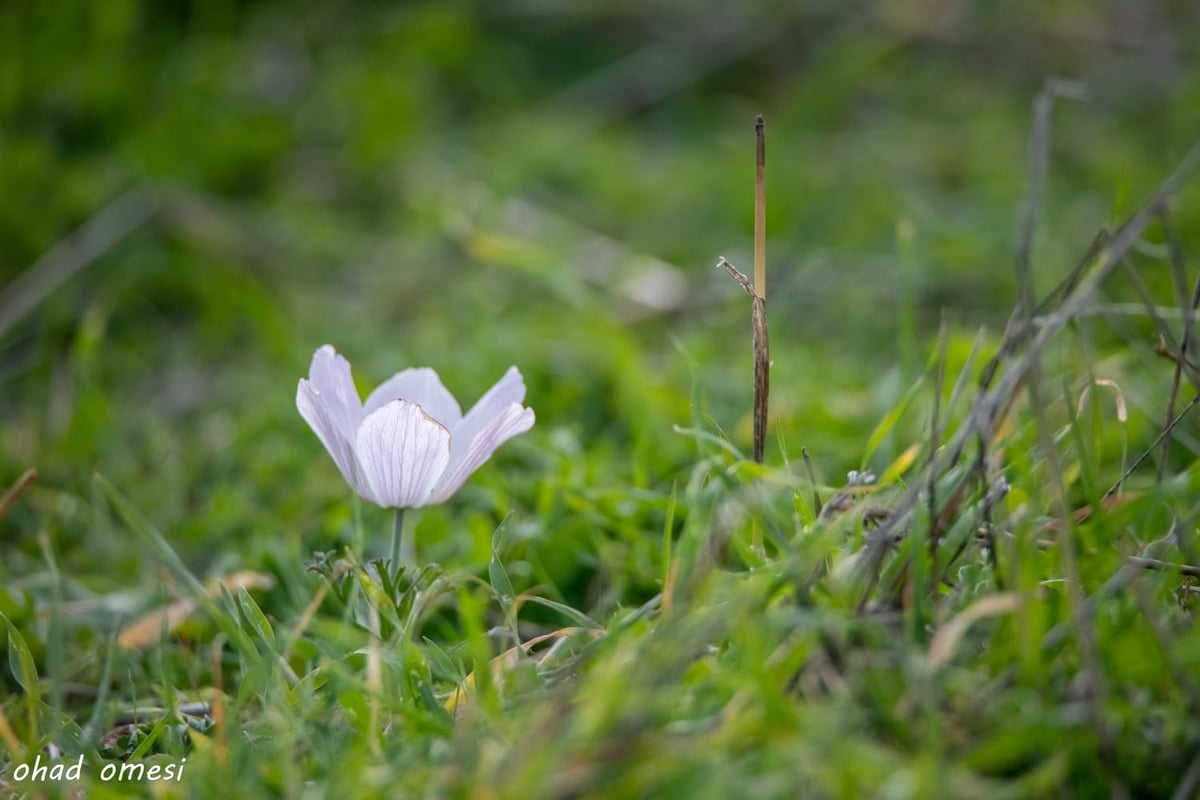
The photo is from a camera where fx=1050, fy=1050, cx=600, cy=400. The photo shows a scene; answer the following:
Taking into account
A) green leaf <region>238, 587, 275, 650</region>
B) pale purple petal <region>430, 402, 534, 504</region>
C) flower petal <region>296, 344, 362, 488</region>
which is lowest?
green leaf <region>238, 587, 275, 650</region>

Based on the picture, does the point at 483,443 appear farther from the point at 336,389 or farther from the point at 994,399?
the point at 994,399

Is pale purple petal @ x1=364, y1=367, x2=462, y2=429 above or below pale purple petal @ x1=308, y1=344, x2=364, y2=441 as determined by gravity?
below

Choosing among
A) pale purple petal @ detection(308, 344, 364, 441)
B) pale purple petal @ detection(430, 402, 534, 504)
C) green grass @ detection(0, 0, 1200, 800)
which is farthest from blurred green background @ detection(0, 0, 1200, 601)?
pale purple petal @ detection(308, 344, 364, 441)

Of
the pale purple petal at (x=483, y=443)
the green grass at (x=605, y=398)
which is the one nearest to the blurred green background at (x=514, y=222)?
the green grass at (x=605, y=398)

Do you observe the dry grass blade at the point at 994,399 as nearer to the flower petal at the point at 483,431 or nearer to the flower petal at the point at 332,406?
the flower petal at the point at 483,431

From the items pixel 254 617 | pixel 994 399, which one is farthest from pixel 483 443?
pixel 994 399

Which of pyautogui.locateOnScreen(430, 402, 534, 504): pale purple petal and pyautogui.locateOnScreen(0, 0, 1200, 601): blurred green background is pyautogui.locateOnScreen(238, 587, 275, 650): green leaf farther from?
pyautogui.locateOnScreen(0, 0, 1200, 601): blurred green background
